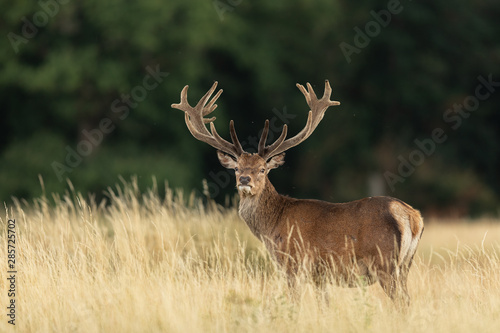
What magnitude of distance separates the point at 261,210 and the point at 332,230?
83cm

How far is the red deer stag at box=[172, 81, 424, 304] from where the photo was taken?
6.97 metres

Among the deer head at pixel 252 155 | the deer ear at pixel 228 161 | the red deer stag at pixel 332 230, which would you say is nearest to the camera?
the red deer stag at pixel 332 230

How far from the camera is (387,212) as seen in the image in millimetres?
7043

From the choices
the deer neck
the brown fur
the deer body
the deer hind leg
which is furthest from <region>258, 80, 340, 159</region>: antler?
the deer hind leg

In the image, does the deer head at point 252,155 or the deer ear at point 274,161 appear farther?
the deer ear at point 274,161

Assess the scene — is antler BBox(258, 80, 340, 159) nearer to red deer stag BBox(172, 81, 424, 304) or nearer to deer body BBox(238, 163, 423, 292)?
red deer stag BBox(172, 81, 424, 304)

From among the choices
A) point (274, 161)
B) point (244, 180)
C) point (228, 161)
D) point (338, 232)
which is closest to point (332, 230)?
point (338, 232)

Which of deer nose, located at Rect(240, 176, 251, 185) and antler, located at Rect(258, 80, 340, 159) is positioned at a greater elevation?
antler, located at Rect(258, 80, 340, 159)

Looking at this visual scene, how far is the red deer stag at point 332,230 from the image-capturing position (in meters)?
6.97

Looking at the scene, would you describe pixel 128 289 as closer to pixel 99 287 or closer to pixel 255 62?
Answer: pixel 99 287

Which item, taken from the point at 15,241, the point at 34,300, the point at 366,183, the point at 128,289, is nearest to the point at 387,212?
the point at 128,289

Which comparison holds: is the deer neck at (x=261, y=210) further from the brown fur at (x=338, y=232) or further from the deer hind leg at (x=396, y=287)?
the deer hind leg at (x=396, y=287)

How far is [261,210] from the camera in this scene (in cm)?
780

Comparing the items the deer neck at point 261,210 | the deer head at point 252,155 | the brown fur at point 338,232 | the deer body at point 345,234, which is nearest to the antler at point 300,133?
the deer head at point 252,155
